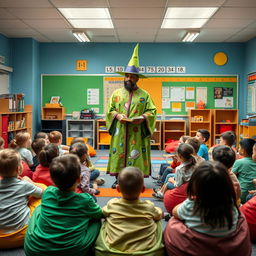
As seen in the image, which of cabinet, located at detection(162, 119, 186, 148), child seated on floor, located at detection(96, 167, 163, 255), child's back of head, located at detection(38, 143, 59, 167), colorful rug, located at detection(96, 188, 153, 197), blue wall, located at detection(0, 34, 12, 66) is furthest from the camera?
cabinet, located at detection(162, 119, 186, 148)

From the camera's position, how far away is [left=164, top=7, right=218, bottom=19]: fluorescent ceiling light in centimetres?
489

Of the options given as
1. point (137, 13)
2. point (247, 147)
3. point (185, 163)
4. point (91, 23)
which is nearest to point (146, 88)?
point (91, 23)

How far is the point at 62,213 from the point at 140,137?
6.96 ft

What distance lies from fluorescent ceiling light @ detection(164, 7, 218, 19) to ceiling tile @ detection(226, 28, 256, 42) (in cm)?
142

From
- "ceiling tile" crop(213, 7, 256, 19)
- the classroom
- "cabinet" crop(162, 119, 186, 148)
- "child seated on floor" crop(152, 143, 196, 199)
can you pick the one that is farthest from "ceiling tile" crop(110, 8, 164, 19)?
"child seated on floor" crop(152, 143, 196, 199)

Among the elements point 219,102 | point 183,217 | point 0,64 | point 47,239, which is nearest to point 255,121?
point 219,102

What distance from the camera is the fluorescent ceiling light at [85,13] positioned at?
195 inches

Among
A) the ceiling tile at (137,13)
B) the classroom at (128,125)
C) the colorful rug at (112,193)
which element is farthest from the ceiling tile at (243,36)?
A: the colorful rug at (112,193)

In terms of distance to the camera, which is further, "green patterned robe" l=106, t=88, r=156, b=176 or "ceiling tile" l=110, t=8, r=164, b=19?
"ceiling tile" l=110, t=8, r=164, b=19

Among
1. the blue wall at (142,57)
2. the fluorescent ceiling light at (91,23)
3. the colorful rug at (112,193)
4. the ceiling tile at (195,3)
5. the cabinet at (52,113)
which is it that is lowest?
the colorful rug at (112,193)

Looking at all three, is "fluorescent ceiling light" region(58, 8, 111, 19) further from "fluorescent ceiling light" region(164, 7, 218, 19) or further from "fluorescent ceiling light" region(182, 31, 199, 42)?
"fluorescent ceiling light" region(182, 31, 199, 42)

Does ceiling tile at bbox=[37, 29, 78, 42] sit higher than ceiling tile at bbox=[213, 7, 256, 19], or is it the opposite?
ceiling tile at bbox=[37, 29, 78, 42]

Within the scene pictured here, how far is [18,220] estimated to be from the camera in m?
1.96

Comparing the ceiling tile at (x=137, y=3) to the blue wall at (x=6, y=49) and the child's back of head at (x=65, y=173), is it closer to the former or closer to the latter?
the blue wall at (x=6, y=49)
